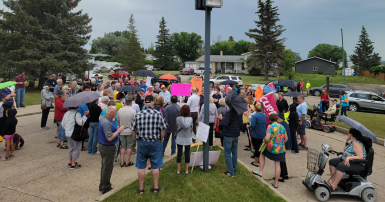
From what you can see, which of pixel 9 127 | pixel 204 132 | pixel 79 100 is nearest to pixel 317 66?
pixel 204 132

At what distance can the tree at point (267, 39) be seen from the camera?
41.8 metres

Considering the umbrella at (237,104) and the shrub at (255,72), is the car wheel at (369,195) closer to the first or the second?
the umbrella at (237,104)

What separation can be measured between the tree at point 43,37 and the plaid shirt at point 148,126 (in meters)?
18.2

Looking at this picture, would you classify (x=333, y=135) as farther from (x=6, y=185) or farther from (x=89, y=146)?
(x=6, y=185)

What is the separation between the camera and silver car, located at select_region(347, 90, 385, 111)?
17.4m

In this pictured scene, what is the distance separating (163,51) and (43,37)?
41.7 meters

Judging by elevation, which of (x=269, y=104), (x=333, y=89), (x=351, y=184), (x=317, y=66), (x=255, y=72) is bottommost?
(x=351, y=184)

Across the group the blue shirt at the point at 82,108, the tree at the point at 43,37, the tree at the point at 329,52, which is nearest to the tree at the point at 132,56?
the tree at the point at 43,37

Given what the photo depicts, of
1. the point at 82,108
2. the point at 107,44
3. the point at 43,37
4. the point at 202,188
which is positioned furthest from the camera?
the point at 107,44

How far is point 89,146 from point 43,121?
413cm

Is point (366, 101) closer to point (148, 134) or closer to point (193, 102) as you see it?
point (193, 102)

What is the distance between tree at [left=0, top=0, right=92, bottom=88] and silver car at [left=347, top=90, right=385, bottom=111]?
2337 cm

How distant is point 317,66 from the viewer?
56500mm

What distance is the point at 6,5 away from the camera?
2006cm
